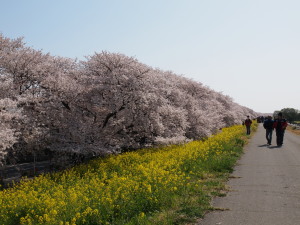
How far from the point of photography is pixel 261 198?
833cm

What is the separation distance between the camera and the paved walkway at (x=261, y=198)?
666 centimetres

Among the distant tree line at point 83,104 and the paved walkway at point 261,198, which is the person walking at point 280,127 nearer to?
the distant tree line at point 83,104

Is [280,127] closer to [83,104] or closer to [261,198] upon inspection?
[83,104]

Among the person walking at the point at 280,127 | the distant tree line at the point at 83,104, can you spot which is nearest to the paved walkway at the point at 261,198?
the distant tree line at the point at 83,104

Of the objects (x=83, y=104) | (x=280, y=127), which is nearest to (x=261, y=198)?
(x=83, y=104)

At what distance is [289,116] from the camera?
369ft

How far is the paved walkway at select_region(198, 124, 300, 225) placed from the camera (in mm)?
6656

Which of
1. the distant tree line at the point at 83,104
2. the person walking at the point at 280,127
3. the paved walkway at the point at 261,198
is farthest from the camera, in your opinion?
the person walking at the point at 280,127

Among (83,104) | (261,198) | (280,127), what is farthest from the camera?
(280,127)

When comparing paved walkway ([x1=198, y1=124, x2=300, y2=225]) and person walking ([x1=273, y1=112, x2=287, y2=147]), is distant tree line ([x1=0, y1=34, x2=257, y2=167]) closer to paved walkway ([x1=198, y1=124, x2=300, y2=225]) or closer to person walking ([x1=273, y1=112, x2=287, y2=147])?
person walking ([x1=273, y1=112, x2=287, y2=147])

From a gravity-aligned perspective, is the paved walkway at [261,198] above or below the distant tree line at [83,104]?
below

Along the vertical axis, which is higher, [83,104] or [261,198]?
[83,104]

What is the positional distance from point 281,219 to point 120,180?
4.67 meters

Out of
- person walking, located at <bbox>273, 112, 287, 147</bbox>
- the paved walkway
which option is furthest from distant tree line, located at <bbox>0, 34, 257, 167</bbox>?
the paved walkway
